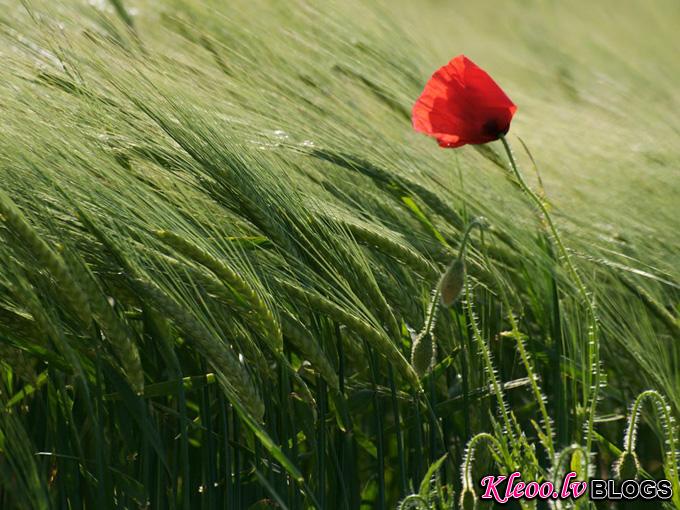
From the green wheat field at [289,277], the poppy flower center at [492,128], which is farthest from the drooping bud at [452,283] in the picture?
the poppy flower center at [492,128]

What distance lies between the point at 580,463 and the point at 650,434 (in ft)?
1.19

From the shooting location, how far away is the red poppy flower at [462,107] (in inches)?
36.3

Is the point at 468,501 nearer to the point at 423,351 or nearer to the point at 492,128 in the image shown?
the point at 423,351

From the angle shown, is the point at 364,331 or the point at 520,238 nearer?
the point at 364,331

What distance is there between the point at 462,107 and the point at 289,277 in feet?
0.65

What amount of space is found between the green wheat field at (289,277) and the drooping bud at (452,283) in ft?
0.11

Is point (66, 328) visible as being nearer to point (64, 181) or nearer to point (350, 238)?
point (64, 181)

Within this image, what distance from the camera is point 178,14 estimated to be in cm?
134

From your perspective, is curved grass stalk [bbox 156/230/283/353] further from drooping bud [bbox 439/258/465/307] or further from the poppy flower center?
the poppy flower center

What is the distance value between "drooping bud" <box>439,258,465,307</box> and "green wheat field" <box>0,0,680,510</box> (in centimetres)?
3

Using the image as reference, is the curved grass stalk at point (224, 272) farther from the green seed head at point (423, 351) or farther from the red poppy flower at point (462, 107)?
the red poppy flower at point (462, 107)

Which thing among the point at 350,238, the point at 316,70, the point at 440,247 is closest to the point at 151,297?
the point at 350,238

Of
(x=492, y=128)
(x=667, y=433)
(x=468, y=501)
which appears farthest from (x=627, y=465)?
(x=492, y=128)

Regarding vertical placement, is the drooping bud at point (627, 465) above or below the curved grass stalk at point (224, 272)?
below
